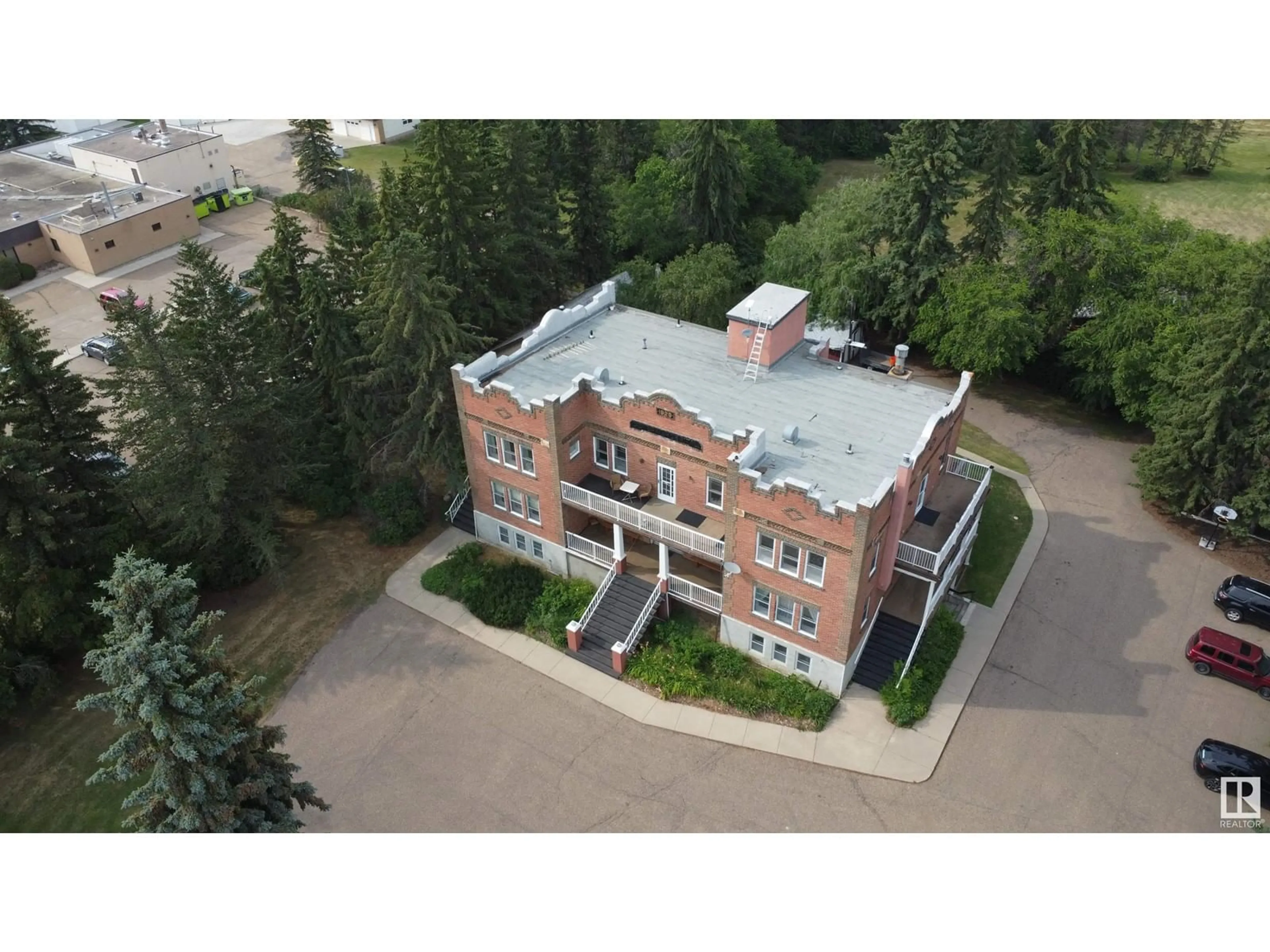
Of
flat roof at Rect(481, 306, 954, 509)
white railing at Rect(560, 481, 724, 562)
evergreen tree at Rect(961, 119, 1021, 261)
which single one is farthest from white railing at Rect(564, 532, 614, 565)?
evergreen tree at Rect(961, 119, 1021, 261)

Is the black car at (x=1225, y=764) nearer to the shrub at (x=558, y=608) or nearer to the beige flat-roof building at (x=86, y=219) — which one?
the shrub at (x=558, y=608)

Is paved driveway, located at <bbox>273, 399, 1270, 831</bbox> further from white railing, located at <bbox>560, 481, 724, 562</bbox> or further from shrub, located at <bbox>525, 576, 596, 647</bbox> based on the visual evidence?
white railing, located at <bbox>560, 481, 724, 562</bbox>

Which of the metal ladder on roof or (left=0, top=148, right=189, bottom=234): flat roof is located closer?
the metal ladder on roof

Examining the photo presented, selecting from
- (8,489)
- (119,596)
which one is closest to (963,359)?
(119,596)

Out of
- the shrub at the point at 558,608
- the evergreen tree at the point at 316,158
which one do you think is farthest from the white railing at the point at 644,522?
the evergreen tree at the point at 316,158

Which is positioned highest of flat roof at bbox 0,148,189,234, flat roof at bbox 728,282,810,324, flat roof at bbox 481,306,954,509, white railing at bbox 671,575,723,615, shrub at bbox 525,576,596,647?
flat roof at bbox 728,282,810,324

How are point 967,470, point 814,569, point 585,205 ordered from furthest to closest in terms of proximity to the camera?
point 585,205
point 967,470
point 814,569

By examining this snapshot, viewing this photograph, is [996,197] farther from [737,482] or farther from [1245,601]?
[737,482]
